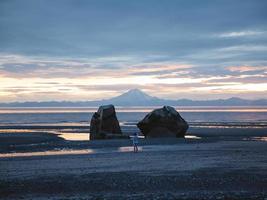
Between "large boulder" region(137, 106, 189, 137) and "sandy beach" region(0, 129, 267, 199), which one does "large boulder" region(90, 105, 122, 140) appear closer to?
"large boulder" region(137, 106, 189, 137)

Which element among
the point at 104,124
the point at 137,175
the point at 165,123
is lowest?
the point at 137,175

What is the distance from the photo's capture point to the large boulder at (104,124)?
176ft

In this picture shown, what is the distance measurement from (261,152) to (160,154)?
23.6ft

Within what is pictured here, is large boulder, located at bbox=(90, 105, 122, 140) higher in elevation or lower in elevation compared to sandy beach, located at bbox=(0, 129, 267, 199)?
higher

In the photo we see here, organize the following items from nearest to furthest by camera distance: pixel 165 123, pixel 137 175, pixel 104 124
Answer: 1. pixel 137 175
2. pixel 165 123
3. pixel 104 124

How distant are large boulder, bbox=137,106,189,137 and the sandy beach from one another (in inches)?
712

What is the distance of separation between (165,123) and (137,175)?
102 ft

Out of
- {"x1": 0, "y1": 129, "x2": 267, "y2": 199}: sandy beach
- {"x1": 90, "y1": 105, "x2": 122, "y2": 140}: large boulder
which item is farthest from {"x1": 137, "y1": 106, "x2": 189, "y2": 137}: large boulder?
{"x1": 0, "y1": 129, "x2": 267, "y2": 199}: sandy beach

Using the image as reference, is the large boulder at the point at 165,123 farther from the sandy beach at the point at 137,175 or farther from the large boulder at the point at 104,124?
the sandy beach at the point at 137,175

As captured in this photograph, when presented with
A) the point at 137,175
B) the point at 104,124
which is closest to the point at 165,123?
the point at 104,124

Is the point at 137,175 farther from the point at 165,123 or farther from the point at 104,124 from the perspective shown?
the point at 104,124

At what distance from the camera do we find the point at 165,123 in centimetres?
5412

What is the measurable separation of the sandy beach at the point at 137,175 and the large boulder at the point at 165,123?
59.4ft

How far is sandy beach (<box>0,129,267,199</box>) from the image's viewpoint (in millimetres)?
18438
